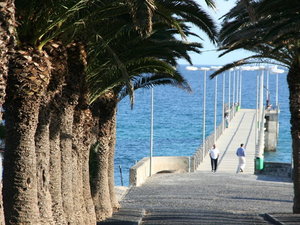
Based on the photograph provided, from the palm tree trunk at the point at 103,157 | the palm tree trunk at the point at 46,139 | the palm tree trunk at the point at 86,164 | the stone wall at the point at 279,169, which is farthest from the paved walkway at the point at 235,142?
the palm tree trunk at the point at 46,139

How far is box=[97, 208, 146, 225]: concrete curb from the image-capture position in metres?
20.3

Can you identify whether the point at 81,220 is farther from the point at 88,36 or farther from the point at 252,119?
the point at 252,119

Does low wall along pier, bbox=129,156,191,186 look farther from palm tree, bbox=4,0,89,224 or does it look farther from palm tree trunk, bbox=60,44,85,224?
palm tree, bbox=4,0,89,224

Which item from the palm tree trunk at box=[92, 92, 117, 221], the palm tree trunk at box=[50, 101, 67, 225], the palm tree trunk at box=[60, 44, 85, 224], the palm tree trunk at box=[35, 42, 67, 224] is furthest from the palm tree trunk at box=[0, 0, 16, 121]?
the palm tree trunk at box=[92, 92, 117, 221]

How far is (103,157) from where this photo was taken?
22.5 meters

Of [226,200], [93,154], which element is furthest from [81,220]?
[226,200]

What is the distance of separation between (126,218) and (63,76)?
289 inches

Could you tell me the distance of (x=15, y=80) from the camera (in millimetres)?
12914

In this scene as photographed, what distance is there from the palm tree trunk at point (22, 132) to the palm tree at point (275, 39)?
241 inches

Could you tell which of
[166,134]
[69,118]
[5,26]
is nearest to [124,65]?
[69,118]

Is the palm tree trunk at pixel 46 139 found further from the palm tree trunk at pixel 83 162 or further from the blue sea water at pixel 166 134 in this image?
the blue sea water at pixel 166 134

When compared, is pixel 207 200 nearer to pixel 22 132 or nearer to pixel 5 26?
pixel 22 132

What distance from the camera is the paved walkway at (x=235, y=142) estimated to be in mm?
50719

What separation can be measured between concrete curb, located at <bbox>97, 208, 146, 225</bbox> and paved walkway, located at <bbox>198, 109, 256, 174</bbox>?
76.4 ft
